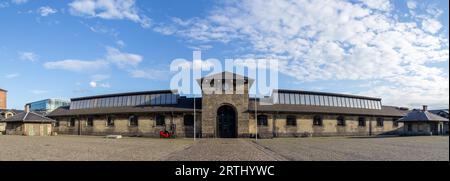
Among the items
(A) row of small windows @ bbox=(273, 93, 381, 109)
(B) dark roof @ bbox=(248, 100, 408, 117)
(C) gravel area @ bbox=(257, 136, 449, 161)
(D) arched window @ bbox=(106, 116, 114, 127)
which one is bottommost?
(C) gravel area @ bbox=(257, 136, 449, 161)

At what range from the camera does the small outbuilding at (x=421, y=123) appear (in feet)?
142

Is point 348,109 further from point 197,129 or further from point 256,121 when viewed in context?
point 197,129

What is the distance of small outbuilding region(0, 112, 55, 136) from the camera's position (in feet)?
147

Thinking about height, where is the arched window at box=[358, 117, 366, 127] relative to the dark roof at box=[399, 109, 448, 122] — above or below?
below

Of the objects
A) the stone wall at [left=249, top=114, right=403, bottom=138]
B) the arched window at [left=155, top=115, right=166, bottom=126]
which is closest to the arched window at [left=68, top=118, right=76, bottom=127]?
the arched window at [left=155, top=115, right=166, bottom=126]

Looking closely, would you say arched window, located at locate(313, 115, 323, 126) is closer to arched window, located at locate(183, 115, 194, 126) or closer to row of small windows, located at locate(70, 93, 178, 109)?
arched window, located at locate(183, 115, 194, 126)

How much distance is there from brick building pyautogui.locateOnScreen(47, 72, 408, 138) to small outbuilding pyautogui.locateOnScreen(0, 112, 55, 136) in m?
2.34

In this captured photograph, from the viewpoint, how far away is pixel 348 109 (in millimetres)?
45469

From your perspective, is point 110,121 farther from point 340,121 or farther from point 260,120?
point 340,121

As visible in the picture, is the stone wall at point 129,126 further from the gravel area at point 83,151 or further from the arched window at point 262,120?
the gravel area at point 83,151

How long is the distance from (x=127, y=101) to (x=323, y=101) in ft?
89.5

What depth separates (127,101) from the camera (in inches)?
1832
